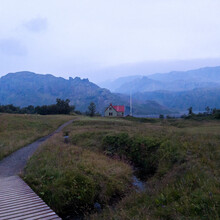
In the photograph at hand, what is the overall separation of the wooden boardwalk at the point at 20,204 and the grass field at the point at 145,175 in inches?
52.7

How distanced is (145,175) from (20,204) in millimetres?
8705

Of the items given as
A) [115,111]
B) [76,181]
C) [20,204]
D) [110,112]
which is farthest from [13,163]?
[110,112]

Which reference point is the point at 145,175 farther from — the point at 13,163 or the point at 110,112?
the point at 110,112

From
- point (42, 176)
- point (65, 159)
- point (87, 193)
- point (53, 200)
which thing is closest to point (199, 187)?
point (87, 193)

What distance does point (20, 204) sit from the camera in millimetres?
8078

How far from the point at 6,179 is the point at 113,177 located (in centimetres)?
616

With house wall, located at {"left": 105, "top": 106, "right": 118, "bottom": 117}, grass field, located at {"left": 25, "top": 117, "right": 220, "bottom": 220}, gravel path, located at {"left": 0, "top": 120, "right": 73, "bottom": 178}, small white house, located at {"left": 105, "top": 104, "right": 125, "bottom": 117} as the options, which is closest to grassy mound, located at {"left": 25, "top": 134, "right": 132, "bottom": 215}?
grass field, located at {"left": 25, "top": 117, "right": 220, "bottom": 220}

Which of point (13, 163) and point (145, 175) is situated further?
point (13, 163)

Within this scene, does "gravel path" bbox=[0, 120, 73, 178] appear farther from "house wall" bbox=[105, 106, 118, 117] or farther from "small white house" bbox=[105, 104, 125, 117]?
"house wall" bbox=[105, 106, 118, 117]

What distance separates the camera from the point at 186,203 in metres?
6.87

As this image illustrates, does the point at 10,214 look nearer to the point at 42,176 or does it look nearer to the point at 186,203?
the point at 42,176

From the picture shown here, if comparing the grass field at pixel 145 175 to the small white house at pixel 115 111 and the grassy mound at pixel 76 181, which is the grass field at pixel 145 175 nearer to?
the grassy mound at pixel 76 181

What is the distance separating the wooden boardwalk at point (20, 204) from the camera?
7.20 m

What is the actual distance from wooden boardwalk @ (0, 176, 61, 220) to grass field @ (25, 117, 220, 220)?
134 centimetres
